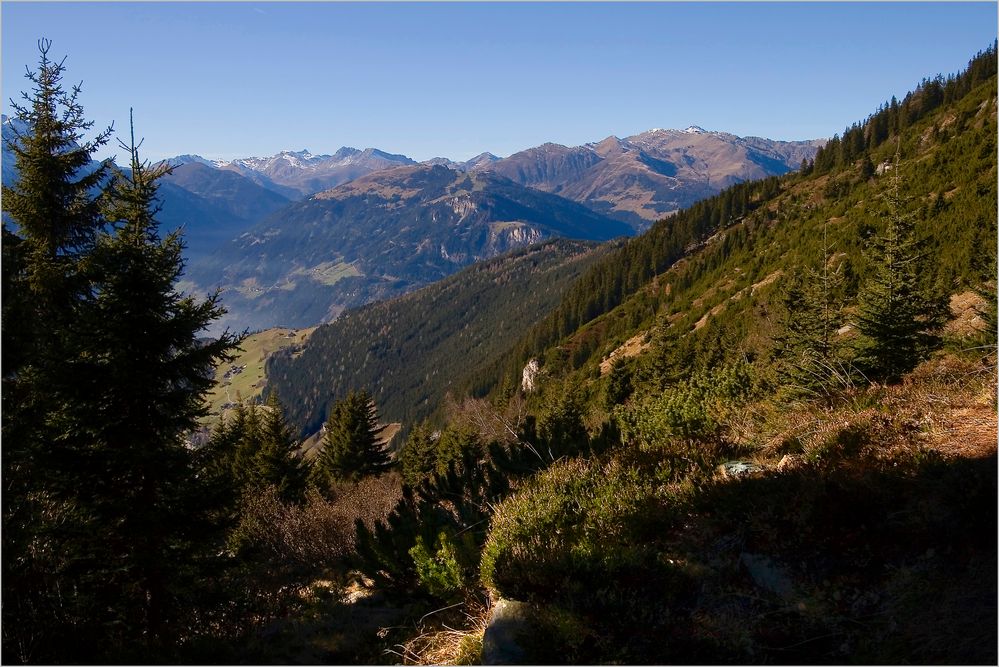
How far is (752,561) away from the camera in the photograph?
4.91 metres

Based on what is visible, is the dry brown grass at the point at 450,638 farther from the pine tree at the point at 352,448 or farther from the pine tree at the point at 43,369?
the pine tree at the point at 352,448

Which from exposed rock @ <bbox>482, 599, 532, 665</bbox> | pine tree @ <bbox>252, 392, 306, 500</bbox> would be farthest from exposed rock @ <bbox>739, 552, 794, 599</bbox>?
pine tree @ <bbox>252, 392, 306, 500</bbox>

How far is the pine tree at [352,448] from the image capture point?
36.4 m

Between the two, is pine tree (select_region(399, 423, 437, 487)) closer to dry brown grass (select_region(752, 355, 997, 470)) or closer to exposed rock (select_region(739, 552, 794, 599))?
dry brown grass (select_region(752, 355, 997, 470))

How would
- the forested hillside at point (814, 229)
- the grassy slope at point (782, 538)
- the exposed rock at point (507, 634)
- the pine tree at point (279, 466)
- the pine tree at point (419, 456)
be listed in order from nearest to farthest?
1. the grassy slope at point (782, 538)
2. the exposed rock at point (507, 634)
3. the pine tree at point (279, 466)
4. the pine tree at point (419, 456)
5. the forested hillside at point (814, 229)

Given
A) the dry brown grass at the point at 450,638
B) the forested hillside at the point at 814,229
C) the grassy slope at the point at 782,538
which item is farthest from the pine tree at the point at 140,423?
the forested hillside at the point at 814,229

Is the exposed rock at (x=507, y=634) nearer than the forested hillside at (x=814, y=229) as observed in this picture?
Yes

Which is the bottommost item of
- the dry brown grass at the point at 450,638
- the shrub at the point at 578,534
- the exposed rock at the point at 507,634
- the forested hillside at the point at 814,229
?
the dry brown grass at the point at 450,638

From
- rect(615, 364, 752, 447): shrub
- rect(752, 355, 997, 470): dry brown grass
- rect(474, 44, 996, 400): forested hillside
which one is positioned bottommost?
rect(615, 364, 752, 447): shrub

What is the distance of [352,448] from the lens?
36688 millimetres

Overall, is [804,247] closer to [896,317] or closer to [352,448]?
[896,317]

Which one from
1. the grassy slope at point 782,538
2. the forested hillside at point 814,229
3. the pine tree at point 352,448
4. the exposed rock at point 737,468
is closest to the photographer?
the grassy slope at point 782,538

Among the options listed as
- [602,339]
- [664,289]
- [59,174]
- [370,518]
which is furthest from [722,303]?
[59,174]

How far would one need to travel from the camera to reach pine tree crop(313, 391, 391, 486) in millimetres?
36438
